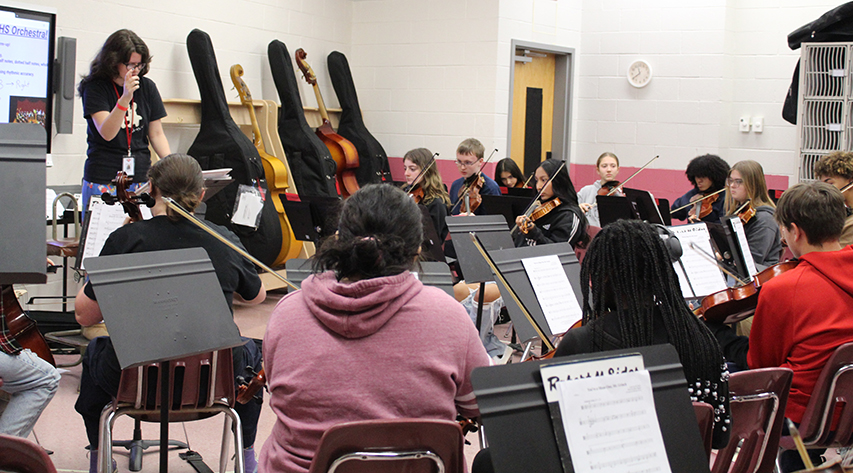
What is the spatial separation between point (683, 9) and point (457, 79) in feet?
5.97

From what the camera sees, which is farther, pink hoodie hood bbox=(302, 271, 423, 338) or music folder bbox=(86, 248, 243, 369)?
music folder bbox=(86, 248, 243, 369)

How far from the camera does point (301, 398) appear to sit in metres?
1.40

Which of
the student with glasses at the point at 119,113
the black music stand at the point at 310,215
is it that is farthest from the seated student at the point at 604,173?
the student with glasses at the point at 119,113

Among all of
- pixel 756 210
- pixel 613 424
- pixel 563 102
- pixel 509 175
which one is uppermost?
pixel 563 102

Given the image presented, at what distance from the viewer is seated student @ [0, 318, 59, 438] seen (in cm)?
213

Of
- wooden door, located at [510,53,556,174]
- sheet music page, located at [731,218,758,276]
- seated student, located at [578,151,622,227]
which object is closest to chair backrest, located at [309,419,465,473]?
A: sheet music page, located at [731,218,758,276]

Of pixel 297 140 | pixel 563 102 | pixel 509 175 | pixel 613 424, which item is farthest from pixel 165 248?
pixel 563 102

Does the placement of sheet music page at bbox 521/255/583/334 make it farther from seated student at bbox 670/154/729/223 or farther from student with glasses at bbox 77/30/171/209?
seated student at bbox 670/154/729/223

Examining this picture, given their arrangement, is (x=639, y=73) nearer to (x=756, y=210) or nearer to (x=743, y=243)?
(x=756, y=210)

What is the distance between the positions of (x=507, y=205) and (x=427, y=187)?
474 millimetres

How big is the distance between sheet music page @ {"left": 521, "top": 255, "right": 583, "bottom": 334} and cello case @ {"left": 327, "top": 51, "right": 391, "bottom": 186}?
365 cm

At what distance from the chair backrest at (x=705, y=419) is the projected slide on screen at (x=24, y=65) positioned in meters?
3.48

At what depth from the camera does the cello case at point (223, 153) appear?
4598 mm

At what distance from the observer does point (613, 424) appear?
1155 mm
